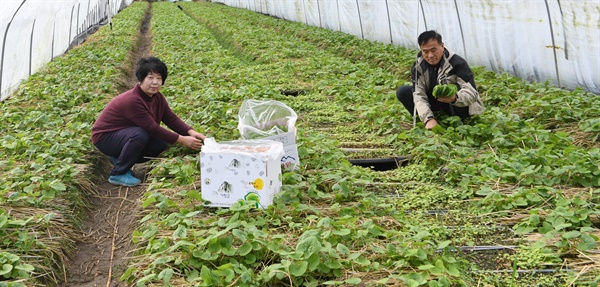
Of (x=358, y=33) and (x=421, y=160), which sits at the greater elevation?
(x=358, y=33)

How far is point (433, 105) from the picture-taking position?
5.61m

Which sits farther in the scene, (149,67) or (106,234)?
(149,67)

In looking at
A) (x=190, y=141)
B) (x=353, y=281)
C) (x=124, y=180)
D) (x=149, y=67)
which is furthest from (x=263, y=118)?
(x=353, y=281)

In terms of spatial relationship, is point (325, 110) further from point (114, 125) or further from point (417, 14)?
point (417, 14)

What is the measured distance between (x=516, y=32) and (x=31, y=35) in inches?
332

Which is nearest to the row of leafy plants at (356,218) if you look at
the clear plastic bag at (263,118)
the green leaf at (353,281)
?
the green leaf at (353,281)

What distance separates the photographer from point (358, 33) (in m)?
14.7

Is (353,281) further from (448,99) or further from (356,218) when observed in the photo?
(448,99)

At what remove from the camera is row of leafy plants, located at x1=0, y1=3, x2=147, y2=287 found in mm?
3268

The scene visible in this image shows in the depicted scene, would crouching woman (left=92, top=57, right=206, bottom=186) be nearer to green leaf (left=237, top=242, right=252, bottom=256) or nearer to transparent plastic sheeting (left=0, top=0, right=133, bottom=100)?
green leaf (left=237, top=242, right=252, bottom=256)

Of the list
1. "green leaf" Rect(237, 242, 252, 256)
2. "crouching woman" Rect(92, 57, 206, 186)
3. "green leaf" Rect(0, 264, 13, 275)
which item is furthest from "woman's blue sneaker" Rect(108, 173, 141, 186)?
"green leaf" Rect(237, 242, 252, 256)

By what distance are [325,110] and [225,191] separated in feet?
10.6

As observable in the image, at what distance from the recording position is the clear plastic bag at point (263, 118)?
4.31 meters

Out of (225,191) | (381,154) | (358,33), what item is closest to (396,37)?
(358,33)
